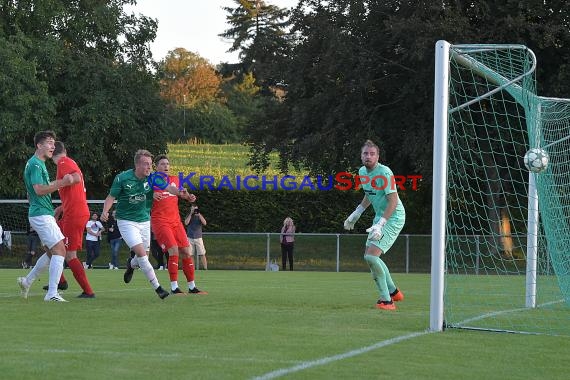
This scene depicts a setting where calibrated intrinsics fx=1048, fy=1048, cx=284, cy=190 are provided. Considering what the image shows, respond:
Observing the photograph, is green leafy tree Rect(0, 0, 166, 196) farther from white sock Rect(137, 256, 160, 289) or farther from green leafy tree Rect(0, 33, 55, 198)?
white sock Rect(137, 256, 160, 289)

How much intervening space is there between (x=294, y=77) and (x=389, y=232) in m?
23.7

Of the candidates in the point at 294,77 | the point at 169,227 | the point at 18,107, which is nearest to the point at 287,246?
the point at 294,77

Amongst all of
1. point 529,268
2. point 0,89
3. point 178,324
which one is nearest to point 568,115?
point 529,268

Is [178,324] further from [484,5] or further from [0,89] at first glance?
[0,89]

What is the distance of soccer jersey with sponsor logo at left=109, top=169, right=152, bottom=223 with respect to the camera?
533 inches

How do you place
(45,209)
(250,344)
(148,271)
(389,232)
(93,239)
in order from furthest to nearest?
1. (93,239)
2. (148,271)
3. (45,209)
4. (389,232)
5. (250,344)

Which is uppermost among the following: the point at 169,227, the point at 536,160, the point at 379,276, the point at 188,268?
the point at 536,160

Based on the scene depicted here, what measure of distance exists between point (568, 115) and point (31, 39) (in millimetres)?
27432

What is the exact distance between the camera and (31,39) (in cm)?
3847

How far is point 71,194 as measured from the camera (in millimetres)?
13570

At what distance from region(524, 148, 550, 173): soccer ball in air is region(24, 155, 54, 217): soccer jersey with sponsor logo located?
18.9ft

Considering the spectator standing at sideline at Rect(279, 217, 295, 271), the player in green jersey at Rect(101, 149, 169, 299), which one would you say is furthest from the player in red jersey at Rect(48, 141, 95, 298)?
the spectator standing at sideline at Rect(279, 217, 295, 271)

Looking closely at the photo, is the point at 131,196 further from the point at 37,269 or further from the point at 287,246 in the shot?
the point at 287,246

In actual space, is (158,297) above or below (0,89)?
below
